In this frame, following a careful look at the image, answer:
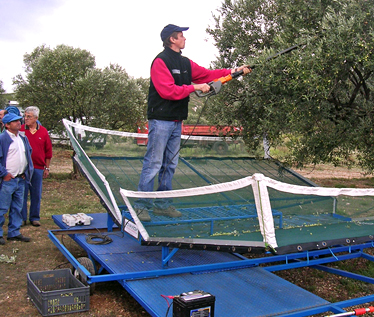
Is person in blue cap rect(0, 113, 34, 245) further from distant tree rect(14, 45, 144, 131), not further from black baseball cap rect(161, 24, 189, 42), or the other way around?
distant tree rect(14, 45, 144, 131)

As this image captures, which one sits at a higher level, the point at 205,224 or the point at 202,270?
the point at 205,224

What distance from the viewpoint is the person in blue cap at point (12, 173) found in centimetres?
591

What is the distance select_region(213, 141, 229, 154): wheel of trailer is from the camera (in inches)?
285

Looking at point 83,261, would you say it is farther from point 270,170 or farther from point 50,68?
point 50,68

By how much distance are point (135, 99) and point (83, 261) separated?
9901mm

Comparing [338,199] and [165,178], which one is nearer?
[338,199]

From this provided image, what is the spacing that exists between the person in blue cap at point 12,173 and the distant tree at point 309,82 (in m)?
3.72

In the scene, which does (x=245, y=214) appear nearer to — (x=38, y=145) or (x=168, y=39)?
(x=168, y=39)

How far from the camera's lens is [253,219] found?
3934 millimetres

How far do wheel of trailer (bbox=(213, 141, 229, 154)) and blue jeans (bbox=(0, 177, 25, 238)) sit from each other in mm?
3207

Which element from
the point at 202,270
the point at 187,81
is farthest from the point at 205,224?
the point at 187,81

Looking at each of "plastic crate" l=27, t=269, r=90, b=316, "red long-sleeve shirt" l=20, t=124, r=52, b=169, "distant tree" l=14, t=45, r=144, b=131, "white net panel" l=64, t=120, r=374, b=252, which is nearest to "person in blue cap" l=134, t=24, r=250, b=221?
"white net panel" l=64, t=120, r=374, b=252

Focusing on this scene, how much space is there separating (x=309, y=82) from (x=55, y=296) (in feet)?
14.2

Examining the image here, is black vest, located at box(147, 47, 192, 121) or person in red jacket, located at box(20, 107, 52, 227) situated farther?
person in red jacket, located at box(20, 107, 52, 227)
